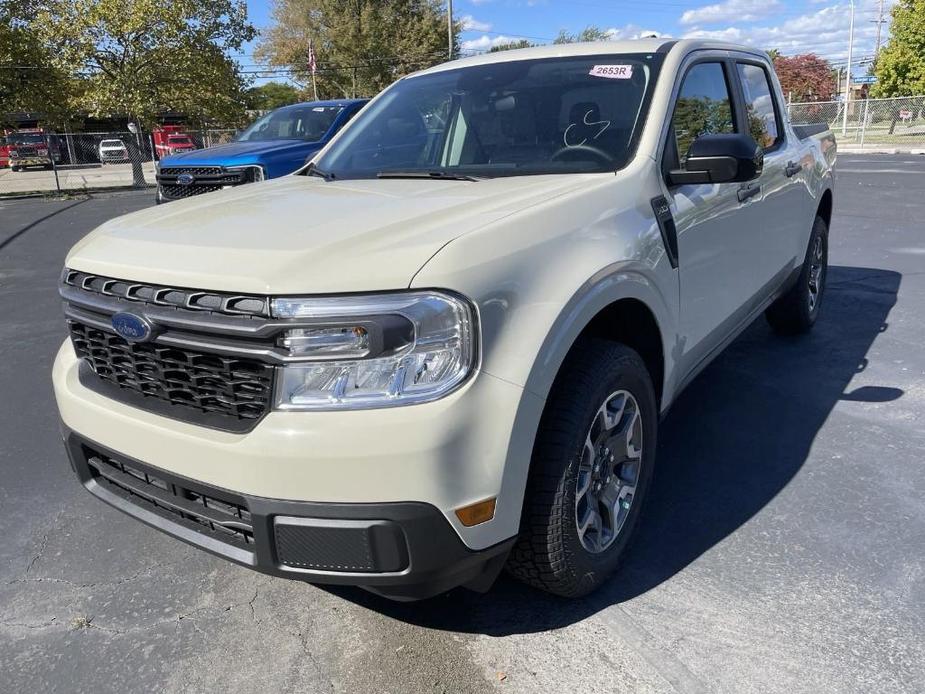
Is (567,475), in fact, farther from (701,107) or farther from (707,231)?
(701,107)

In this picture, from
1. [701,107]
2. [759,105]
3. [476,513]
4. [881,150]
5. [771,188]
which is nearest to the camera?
[476,513]

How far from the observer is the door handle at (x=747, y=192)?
3368mm

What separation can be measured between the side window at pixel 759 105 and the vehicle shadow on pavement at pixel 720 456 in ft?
4.52

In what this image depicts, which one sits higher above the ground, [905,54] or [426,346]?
[905,54]

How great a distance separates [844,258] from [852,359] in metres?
3.48

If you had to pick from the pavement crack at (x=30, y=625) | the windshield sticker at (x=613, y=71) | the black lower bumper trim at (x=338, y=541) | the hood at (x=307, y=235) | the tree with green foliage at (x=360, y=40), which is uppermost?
the tree with green foliage at (x=360, y=40)

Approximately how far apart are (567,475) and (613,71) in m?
1.78

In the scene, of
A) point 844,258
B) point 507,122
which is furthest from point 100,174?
point 507,122

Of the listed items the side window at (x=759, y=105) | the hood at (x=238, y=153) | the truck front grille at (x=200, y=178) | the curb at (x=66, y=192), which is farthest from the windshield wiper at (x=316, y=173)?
the curb at (x=66, y=192)

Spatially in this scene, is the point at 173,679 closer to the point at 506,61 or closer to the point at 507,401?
the point at 507,401

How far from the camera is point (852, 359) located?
189 inches

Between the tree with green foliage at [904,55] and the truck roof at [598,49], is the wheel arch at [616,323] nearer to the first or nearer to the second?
the truck roof at [598,49]

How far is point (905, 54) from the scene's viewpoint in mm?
37000

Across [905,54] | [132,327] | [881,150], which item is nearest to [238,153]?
[132,327]
